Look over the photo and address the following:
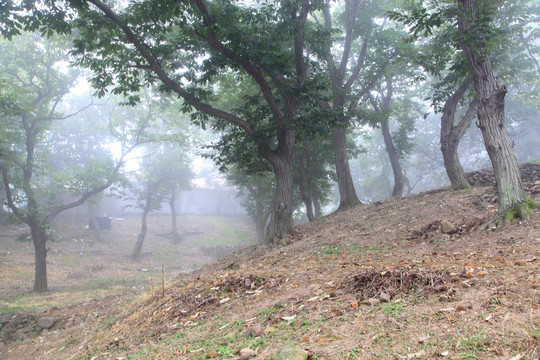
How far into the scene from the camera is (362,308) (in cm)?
303

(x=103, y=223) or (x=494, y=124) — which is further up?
(x=103, y=223)

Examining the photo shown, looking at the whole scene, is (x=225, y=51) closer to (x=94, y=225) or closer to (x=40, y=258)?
(x=40, y=258)

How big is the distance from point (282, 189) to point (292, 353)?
23.6 ft

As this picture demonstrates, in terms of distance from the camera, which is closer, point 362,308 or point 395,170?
point 362,308

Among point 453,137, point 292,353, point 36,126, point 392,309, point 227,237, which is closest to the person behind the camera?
point 292,353

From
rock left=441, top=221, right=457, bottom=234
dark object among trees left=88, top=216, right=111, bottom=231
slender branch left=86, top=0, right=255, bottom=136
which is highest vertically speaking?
slender branch left=86, top=0, right=255, bottom=136

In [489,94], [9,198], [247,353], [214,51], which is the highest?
[214,51]

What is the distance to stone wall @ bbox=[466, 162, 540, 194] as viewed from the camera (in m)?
9.09

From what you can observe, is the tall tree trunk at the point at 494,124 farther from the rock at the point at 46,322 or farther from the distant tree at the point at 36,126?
the distant tree at the point at 36,126

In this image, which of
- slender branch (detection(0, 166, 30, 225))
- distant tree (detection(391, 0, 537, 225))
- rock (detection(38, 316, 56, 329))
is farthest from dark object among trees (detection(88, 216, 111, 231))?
distant tree (detection(391, 0, 537, 225))

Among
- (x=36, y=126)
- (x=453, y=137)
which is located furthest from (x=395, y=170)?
(x=36, y=126)

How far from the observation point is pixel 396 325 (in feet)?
8.39

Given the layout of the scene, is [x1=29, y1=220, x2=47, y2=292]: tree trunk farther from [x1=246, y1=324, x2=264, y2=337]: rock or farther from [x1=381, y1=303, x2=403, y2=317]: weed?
[x1=381, y1=303, x2=403, y2=317]: weed

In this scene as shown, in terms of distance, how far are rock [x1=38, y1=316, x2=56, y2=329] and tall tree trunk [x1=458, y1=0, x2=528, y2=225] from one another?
8.79m
